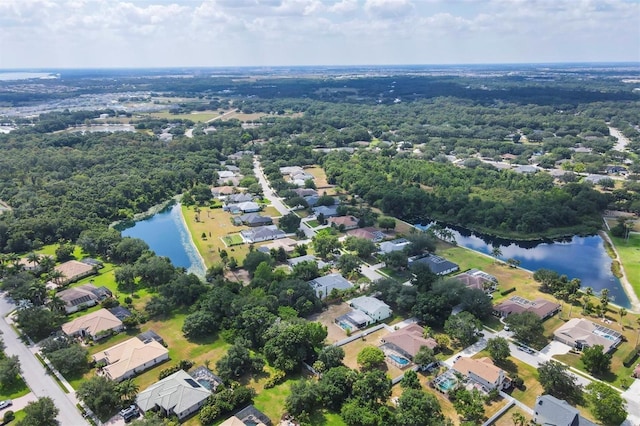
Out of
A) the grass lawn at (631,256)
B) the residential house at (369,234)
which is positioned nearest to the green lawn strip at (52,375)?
the residential house at (369,234)

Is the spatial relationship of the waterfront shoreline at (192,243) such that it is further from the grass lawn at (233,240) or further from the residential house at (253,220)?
the residential house at (253,220)

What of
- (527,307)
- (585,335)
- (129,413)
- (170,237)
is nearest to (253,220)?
(170,237)

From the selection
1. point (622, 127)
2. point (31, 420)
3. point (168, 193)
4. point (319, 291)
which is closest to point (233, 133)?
point (168, 193)

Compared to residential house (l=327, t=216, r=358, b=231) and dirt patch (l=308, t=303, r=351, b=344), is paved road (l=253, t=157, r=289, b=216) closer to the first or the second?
residential house (l=327, t=216, r=358, b=231)

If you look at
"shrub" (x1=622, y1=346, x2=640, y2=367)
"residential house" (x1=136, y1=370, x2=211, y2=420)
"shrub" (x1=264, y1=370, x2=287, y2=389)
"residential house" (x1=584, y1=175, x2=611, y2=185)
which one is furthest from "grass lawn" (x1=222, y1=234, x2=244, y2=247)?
"residential house" (x1=584, y1=175, x2=611, y2=185)

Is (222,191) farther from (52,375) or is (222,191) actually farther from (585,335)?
(585,335)

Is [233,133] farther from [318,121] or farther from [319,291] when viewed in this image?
[319,291]
